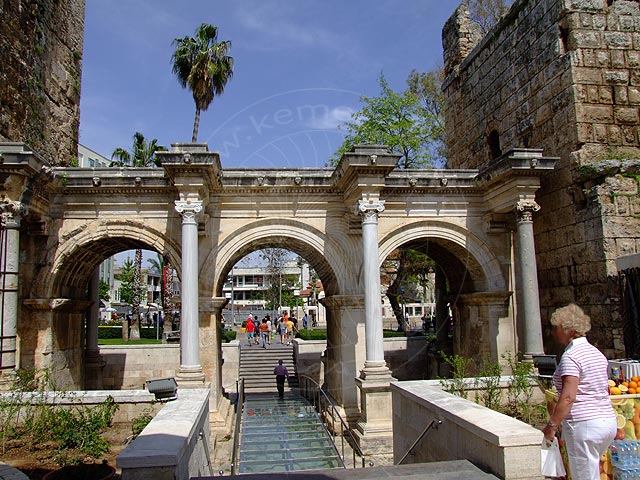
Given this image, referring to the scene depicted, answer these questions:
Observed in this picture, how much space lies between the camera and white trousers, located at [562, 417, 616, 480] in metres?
4.04

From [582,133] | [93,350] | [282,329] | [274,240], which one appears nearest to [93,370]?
[93,350]

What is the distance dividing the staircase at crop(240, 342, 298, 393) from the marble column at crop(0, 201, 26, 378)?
9.00 metres

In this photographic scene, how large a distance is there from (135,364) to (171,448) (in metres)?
13.3

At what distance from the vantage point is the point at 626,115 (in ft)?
38.5

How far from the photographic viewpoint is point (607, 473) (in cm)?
478

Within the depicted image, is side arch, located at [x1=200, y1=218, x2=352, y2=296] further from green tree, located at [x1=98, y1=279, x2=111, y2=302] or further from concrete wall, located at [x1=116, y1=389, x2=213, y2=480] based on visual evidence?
green tree, located at [x1=98, y1=279, x2=111, y2=302]

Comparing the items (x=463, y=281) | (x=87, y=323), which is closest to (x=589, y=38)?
(x=463, y=281)

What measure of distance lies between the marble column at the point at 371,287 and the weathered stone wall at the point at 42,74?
771cm

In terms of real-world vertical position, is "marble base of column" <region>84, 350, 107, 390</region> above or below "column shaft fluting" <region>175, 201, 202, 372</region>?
below

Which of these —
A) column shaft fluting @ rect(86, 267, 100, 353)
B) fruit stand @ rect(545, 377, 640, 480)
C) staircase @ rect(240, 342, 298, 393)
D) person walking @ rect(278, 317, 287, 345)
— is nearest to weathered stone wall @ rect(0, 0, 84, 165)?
column shaft fluting @ rect(86, 267, 100, 353)

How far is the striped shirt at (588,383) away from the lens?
161 inches

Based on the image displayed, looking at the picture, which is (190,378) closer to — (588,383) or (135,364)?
(135,364)

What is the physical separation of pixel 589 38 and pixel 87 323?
14.5 m

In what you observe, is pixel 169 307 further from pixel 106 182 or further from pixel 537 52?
pixel 537 52
